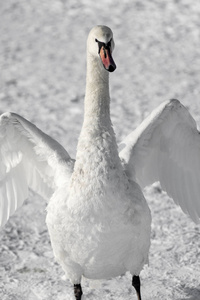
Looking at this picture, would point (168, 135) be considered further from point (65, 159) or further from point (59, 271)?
point (59, 271)

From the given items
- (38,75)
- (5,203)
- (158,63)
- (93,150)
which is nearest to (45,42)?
(38,75)

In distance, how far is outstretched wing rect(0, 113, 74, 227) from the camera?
6297 mm

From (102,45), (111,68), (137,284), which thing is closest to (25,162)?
(137,284)

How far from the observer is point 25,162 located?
22.1 feet

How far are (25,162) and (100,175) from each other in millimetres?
1272

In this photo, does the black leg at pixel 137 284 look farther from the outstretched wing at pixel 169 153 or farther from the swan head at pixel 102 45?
the swan head at pixel 102 45

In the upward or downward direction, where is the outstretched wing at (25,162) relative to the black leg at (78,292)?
upward

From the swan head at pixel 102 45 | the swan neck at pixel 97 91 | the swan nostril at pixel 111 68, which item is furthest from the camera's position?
the swan neck at pixel 97 91

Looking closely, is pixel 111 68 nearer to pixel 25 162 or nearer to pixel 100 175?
pixel 100 175

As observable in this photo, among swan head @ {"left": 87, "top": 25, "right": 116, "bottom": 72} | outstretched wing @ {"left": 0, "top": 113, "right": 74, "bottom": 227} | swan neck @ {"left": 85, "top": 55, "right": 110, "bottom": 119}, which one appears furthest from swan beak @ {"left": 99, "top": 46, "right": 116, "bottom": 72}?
outstretched wing @ {"left": 0, "top": 113, "right": 74, "bottom": 227}

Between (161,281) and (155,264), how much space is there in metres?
0.30

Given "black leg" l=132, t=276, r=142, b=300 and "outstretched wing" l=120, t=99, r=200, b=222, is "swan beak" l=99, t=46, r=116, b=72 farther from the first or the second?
"black leg" l=132, t=276, r=142, b=300

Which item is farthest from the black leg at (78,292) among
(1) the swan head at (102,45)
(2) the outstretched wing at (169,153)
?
(1) the swan head at (102,45)

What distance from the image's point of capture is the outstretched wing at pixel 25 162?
20.7 ft
